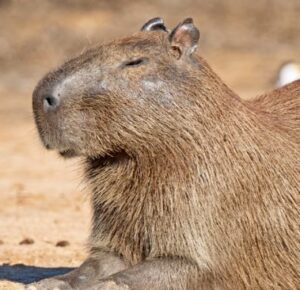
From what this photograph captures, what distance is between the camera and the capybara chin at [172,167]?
5738 mm

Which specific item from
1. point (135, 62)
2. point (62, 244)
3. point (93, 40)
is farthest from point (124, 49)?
point (93, 40)

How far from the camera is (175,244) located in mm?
5730

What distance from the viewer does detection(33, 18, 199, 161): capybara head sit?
575cm

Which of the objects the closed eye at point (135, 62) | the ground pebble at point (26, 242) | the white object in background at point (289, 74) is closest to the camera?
the closed eye at point (135, 62)

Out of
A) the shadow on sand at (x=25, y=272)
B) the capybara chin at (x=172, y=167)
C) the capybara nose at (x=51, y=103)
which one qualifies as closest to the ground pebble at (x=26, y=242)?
the shadow on sand at (x=25, y=272)

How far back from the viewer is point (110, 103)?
577 cm

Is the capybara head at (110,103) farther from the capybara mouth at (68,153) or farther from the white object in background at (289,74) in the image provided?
the white object in background at (289,74)

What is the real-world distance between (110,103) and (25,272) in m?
1.79

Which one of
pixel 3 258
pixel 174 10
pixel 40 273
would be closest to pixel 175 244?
pixel 40 273

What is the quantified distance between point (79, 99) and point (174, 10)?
1875cm

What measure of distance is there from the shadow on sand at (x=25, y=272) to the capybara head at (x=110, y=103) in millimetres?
1398

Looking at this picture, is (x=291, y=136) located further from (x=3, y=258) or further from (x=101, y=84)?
(x=3, y=258)

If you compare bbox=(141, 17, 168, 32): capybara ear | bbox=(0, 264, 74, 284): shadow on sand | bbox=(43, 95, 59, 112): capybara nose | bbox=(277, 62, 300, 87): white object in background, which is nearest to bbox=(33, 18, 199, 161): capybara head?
bbox=(43, 95, 59, 112): capybara nose

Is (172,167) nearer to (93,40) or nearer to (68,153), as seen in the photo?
(68,153)
